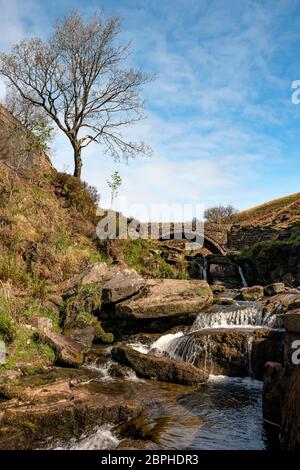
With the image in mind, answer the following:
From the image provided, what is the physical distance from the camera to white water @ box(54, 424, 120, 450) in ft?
16.0

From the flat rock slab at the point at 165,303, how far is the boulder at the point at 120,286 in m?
0.22

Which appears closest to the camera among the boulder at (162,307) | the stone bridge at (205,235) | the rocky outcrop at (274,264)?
the boulder at (162,307)

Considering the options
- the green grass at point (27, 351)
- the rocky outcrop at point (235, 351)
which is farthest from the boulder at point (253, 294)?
the green grass at point (27, 351)

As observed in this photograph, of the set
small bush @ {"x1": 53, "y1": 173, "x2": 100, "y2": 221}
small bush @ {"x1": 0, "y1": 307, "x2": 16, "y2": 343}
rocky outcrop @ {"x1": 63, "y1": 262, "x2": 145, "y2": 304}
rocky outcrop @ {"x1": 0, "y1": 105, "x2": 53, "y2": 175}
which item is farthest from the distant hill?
small bush @ {"x1": 0, "y1": 307, "x2": 16, "y2": 343}

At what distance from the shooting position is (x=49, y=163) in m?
18.6

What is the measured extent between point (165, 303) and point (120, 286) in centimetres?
154

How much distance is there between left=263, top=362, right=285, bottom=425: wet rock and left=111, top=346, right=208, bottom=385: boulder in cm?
210

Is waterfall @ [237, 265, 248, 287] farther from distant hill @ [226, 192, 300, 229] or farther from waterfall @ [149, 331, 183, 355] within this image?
waterfall @ [149, 331, 183, 355]

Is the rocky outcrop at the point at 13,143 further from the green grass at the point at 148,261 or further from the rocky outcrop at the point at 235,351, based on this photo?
the rocky outcrop at the point at 235,351

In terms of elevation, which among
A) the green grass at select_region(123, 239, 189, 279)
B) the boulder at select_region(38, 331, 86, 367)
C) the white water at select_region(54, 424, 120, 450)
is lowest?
the white water at select_region(54, 424, 120, 450)

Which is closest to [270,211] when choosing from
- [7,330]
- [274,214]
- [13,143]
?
[274,214]

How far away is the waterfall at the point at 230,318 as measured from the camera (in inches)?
428

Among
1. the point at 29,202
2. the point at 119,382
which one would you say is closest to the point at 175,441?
the point at 119,382

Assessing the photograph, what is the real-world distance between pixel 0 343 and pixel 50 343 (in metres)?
1.13
